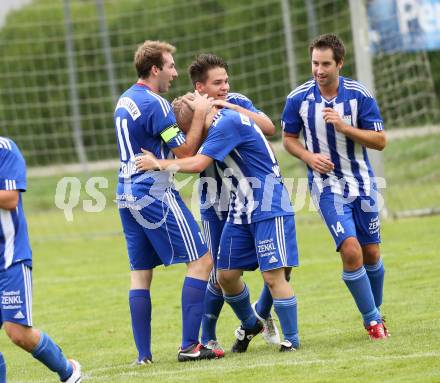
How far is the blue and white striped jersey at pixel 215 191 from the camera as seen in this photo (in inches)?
300

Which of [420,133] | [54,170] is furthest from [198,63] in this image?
[54,170]

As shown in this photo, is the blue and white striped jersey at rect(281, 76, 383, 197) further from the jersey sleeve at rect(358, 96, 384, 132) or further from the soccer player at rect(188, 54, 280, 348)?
the soccer player at rect(188, 54, 280, 348)

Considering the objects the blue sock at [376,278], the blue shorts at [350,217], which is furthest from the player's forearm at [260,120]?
the blue sock at [376,278]

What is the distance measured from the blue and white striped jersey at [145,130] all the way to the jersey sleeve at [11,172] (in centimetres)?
123

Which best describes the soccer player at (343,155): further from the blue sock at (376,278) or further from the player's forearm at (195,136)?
the player's forearm at (195,136)

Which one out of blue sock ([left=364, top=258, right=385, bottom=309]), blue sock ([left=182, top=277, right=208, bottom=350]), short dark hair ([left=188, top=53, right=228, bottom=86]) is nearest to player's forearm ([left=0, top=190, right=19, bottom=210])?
blue sock ([left=182, top=277, right=208, bottom=350])

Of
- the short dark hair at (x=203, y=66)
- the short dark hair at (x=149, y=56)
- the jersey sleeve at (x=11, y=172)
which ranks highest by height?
the short dark hair at (x=149, y=56)

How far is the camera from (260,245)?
288 inches

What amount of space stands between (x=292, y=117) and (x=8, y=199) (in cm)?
266

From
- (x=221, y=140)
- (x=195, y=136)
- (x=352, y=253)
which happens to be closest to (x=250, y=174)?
(x=221, y=140)

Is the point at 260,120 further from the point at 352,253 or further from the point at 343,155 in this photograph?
the point at 352,253

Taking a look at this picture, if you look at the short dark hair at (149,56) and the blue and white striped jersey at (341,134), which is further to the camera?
the blue and white striped jersey at (341,134)

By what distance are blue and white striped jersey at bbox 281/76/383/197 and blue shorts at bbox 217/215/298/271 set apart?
25.3 inches

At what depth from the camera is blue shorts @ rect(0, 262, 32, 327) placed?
6.18 metres
